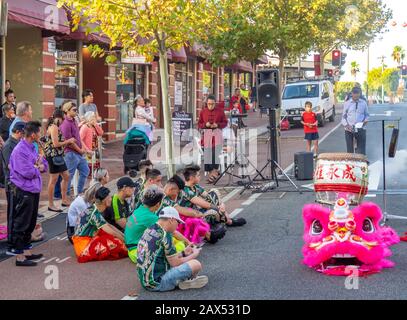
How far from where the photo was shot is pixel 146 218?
320 inches

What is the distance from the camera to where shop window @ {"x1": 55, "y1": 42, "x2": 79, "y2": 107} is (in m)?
22.0

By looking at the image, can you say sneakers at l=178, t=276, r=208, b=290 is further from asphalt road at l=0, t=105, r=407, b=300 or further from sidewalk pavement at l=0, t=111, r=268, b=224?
sidewalk pavement at l=0, t=111, r=268, b=224

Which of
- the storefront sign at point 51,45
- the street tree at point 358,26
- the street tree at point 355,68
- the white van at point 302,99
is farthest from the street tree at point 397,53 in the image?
the storefront sign at point 51,45

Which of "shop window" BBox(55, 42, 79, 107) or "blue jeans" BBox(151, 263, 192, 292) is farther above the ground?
"shop window" BBox(55, 42, 79, 107)

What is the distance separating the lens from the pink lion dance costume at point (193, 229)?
9414mm

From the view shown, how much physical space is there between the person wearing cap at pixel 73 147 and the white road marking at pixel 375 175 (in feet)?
18.0

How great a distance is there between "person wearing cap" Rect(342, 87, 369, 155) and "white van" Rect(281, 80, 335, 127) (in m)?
14.4

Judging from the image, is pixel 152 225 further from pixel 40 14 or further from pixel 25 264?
pixel 40 14

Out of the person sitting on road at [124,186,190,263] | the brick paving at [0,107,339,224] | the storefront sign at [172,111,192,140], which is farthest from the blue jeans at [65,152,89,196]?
the storefront sign at [172,111,192,140]

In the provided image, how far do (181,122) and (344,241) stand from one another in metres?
13.9

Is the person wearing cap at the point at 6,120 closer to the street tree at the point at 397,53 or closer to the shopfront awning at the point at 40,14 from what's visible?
the shopfront awning at the point at 40,14
